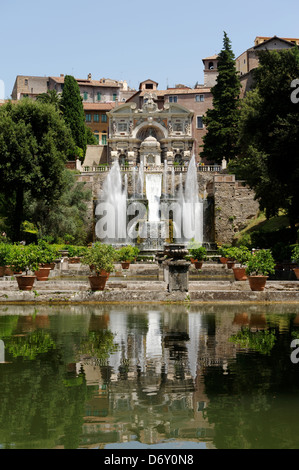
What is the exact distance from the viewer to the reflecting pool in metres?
4.53

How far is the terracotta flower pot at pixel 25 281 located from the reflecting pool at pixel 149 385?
13.9ft

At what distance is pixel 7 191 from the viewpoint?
3369 cm

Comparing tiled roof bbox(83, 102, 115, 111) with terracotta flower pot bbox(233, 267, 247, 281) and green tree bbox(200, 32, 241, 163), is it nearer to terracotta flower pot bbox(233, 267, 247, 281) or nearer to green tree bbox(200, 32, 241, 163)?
green tree bbox(200, 32, 241, 163)

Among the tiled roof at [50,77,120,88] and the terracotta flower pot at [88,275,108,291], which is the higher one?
the tiled roof at [50,77,120,88]

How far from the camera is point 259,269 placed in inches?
614

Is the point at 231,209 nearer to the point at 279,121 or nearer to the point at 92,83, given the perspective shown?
the point at 279,121

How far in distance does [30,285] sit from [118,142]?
2186 inches

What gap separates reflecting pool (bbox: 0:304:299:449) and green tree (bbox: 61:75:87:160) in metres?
58.2

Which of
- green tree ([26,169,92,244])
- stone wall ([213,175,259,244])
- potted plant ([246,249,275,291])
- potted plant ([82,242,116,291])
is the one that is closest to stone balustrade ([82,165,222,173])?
stone wall ([213,175,259,244])

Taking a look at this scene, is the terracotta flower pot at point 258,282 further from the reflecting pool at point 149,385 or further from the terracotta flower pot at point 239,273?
the terracotta flower pot at point 239,273

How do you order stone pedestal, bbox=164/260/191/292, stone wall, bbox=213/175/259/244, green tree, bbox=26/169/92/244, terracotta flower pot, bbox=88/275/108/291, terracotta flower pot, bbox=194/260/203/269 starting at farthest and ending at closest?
1. stone wall, bbox=213/175/259/244
2. green tree, bbox=26/169/92/244
3. terracotta flower pot, bbox=194/260/203/269
4. terracotta flower pot, bbox=88/275/108/291
5. stone pedestal, bbox=164/260/191/292
